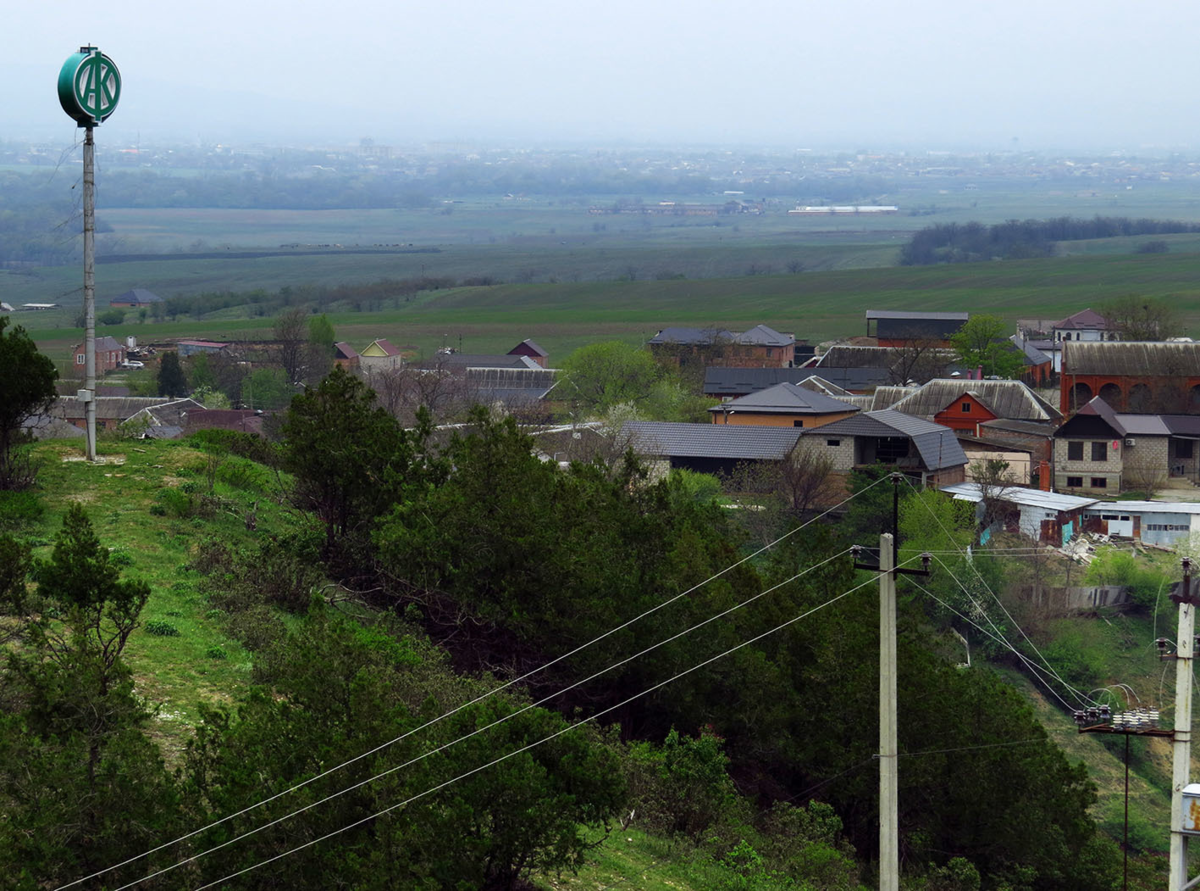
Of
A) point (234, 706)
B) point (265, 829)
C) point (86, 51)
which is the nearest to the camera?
point (265, 829)

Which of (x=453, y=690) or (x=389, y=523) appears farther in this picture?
(x=389, y=523)

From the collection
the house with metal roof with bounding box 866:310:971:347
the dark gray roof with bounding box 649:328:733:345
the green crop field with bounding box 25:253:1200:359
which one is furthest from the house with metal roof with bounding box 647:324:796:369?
the green crop field with bounding box 25:253:1200:359

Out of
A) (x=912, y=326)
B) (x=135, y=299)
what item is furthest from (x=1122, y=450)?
(x=135, y=299)

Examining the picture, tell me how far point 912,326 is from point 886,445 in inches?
1904

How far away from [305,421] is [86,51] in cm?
708

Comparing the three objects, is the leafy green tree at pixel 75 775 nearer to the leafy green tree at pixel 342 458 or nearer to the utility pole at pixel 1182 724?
the utility pole at pixel 1182 724

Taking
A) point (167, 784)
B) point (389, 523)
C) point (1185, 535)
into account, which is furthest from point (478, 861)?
point (1185, 535)

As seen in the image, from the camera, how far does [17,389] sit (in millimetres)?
21859

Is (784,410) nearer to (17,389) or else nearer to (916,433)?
(916,433)

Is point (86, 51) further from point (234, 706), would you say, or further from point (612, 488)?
point (234, 706)

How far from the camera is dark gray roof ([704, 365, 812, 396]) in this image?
2940 inches

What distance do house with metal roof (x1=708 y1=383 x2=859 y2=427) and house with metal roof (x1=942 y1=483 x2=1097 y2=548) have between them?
12.0 m

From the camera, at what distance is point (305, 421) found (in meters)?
21.8

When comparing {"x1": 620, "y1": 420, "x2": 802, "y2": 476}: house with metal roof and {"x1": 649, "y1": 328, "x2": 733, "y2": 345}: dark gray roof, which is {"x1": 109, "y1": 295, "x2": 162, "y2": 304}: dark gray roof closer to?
{"x1": 649, "y1": 328, "x2": 733, "y2": 345}: dark gray roof
